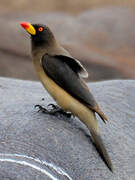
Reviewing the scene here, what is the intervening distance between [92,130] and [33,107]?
0.24 meters

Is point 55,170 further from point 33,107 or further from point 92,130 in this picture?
point 33,107

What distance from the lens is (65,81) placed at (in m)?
1.77

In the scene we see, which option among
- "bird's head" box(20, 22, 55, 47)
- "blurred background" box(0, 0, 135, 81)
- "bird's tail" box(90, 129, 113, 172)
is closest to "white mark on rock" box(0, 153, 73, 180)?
"bird's tail" box(90, 129, 113, 172)

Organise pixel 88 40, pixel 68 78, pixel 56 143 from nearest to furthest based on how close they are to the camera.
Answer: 1. pixel 56 143
2. pixel 68 78
3. pixel 88 40

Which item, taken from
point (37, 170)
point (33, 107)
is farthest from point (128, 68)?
point (37, 170)

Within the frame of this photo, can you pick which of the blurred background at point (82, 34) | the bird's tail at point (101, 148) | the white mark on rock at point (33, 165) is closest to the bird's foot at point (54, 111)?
the bird's tail at point (101, 148)

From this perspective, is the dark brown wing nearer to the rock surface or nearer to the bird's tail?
the bird's tail

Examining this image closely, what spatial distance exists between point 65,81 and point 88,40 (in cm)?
427

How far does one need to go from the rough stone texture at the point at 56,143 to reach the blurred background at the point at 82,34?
113 inches

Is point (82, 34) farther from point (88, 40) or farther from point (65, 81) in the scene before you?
point (65, 81)

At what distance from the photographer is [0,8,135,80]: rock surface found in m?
4.92

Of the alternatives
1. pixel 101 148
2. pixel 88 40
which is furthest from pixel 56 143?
pixel 88 40

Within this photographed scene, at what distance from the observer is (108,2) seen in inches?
280

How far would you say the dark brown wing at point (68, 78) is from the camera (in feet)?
5.76
